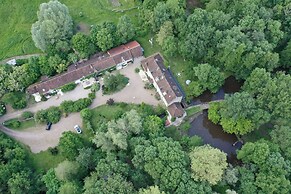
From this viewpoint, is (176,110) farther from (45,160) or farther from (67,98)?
(45,160)

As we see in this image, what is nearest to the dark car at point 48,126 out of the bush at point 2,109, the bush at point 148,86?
the bush at point 2,109

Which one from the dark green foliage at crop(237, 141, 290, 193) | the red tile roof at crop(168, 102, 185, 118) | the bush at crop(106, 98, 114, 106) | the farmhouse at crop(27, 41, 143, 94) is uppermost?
the farmhouse at crop(27, 41, 143, 94)

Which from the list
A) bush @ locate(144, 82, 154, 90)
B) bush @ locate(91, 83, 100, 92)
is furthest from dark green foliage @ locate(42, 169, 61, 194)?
bush @ locate(144, 82, 154, 90)

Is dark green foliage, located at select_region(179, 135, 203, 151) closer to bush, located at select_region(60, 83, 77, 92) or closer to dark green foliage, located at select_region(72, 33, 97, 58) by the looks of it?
bush, located at select_region(60, 83, 77, 92)

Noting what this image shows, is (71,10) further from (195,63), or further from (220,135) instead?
(220,135)

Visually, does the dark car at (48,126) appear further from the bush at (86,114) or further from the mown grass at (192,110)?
the mown grass at (192,110)
